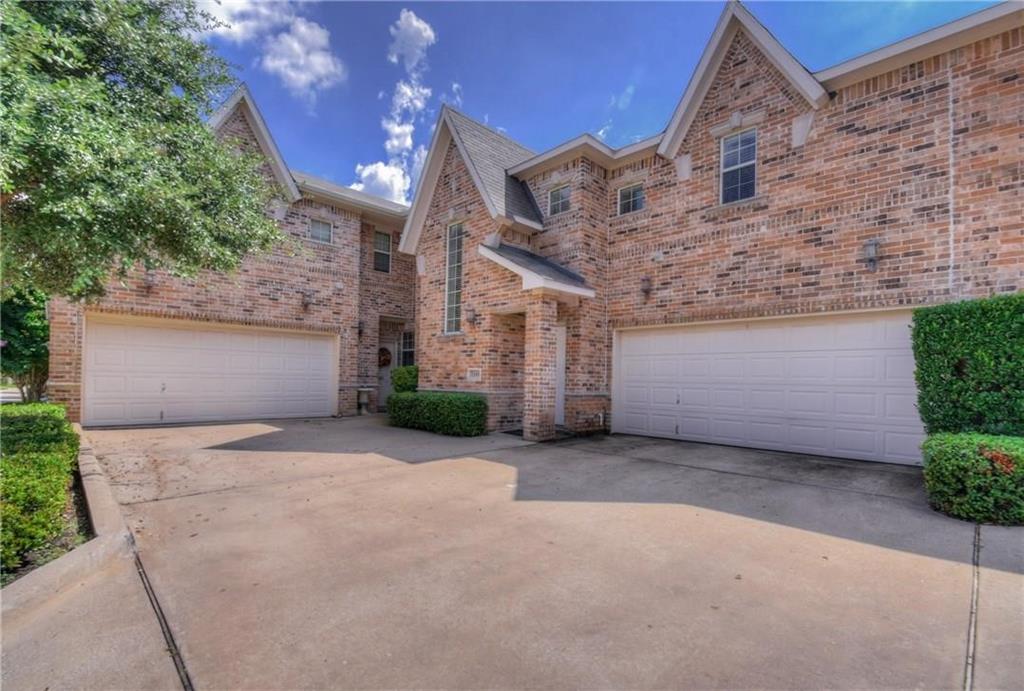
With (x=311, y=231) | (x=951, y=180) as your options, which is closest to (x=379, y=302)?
(x=311, y=231)

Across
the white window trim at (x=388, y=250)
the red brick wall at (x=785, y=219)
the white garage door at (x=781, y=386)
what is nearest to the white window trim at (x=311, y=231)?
the white window trim at (x=388, y=250)

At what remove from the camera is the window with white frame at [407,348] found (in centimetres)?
1727

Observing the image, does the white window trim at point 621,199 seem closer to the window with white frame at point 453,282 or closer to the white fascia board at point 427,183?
the window with white frame at point 453,282

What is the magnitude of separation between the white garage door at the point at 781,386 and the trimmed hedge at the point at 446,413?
3.32 metres

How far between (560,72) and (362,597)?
11598mm

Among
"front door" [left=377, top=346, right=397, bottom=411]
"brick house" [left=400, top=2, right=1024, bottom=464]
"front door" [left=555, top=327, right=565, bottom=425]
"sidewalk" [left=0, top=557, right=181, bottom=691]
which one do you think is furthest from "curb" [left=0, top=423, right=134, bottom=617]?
"front door" [left=377, top=346, right=397, bottom=411]

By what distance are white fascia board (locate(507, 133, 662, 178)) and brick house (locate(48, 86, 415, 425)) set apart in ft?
19.8

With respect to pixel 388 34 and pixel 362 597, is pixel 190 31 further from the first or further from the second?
pixel 362 597

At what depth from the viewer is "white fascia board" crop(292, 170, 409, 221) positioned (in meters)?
14.0

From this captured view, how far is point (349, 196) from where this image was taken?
14.7 metres

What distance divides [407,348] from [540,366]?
857 cm

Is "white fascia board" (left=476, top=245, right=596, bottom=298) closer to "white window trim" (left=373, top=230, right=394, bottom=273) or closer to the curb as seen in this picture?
"white window trim" (left=373, top=230, right=394, bottom=273)

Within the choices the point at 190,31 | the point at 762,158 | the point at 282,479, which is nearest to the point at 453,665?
the point at 282,479

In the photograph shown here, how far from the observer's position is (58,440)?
6.36 m
